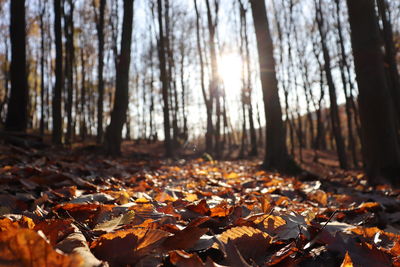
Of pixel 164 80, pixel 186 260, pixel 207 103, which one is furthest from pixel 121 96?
pixel 207 103

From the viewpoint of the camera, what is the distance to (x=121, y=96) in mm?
8273

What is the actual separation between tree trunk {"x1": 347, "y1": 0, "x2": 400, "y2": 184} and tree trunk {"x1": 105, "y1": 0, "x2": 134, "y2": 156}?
5.92 metres

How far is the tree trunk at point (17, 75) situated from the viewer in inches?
263

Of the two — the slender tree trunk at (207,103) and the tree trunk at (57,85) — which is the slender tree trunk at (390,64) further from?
the tree trunk at (57,85)

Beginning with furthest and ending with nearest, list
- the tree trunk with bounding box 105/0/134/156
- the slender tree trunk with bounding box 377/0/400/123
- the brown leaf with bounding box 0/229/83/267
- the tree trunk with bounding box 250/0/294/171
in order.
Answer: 1. the slender tree trunk with bounding box 377/0/400/123
2. the tree trunk with bounding box 105/0/134/156
3. the tree trunk with bounding box 250/0/294/171
4. the brown leaf with bounding box 0/229/83/267

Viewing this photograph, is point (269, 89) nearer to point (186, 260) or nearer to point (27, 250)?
point (186, 260)

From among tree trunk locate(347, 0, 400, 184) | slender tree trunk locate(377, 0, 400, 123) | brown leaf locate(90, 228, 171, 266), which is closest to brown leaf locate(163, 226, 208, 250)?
brown leaf locate(90, 228, 171, 266)

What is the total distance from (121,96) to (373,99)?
6.19 metres

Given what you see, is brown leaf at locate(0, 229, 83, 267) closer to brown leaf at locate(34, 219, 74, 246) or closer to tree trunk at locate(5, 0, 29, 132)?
brown leaf at locate(34, 219, 74, 246)

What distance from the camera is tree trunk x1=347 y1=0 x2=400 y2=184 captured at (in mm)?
4227

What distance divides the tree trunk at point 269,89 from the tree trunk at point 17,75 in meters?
5.59

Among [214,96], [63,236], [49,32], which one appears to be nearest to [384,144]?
[63,236]

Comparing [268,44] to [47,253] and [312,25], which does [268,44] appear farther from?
[312,25]

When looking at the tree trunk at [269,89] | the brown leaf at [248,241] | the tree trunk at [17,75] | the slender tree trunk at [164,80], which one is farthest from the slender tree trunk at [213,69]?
the brown leaf at [248,241]
